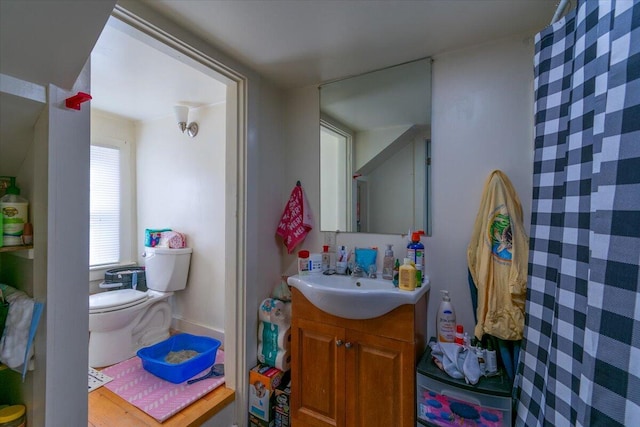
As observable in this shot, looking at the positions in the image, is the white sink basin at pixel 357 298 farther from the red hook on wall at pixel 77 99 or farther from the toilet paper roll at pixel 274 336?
the red hook on wall at pixel 77 99

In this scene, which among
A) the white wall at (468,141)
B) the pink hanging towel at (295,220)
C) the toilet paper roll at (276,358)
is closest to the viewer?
the white wall at (468,141)

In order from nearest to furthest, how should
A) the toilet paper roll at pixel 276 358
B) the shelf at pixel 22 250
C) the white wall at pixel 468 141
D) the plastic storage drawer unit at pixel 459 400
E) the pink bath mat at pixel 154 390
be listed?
the shelf at pixel 22 250
the plastic storage drawer unit at pixel 459 400
the white wall at pixel 468 141
the pink bath mat at pixel 154 390
the toilet paper roll at pixel 276 358

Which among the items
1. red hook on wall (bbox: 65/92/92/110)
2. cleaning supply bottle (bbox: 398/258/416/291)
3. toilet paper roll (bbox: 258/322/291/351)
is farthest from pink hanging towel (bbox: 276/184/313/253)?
red hook on wall (bbox: 65/92/92/110)

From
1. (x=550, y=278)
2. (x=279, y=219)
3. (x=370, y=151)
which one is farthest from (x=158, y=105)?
(x=550, y=278)

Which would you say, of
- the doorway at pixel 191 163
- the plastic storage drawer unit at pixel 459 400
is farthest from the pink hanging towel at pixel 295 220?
the plastic storage drawer unit at pixel 459 400

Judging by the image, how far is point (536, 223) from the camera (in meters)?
0.98

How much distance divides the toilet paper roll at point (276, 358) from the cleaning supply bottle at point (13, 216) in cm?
121

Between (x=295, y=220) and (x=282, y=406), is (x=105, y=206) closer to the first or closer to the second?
(x=295, y=220)

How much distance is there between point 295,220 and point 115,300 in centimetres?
143

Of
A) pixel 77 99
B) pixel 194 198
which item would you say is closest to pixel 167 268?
pixel 194 198

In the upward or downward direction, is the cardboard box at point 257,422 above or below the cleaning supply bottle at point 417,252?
below

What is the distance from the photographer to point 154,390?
161cm

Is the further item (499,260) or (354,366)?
(354,366)

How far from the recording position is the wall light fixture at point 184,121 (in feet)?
7.34
